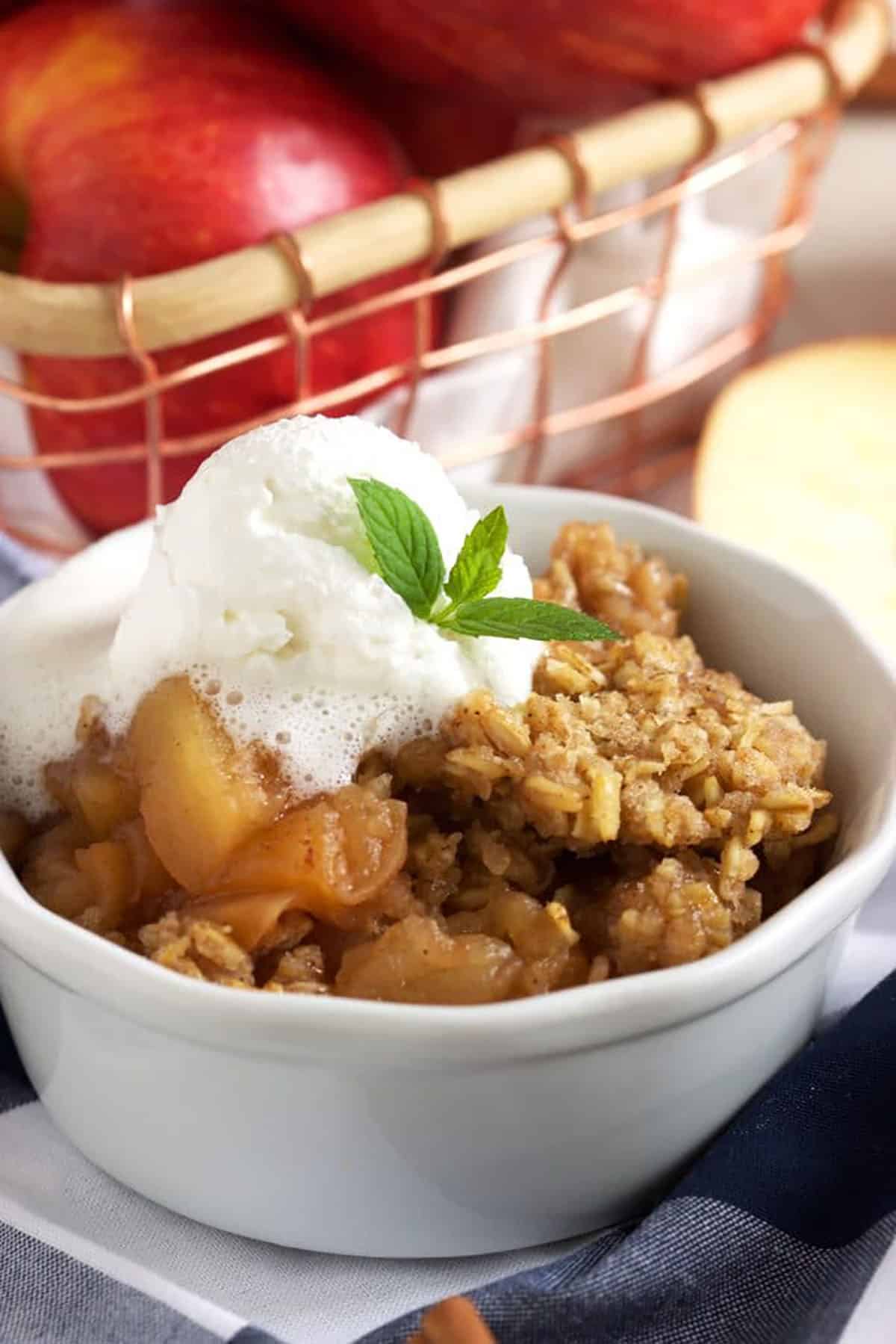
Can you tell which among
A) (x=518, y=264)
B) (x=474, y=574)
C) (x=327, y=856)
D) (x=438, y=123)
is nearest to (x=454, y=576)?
(x=474, y=574)

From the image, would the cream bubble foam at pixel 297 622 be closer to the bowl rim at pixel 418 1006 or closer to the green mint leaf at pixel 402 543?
the green mint leaf at pixel 402 543

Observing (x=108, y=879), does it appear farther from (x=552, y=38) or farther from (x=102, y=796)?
(x=552, y=38)

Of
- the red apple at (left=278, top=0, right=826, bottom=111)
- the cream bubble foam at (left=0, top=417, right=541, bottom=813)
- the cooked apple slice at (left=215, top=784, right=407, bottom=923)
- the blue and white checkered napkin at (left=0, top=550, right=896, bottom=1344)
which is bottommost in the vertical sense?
the blue and white checkered napkin at (left=0, top=550, right=896, bottom=1344)

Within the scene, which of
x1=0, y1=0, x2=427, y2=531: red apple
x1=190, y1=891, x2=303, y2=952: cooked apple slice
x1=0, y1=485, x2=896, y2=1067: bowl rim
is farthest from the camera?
x1=0, y1=0, x2=427, y2=531: red apple

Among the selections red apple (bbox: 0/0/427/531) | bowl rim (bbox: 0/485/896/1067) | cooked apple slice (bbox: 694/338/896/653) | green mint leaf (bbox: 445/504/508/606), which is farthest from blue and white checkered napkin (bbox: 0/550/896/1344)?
red apple (bbox: 0/0/427/531)

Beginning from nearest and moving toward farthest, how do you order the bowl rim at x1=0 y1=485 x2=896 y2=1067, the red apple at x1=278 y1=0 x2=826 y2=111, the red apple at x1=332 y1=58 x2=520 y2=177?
the bowl rim at x1=0 y1=485 x2=896 y2=1067, the red apple at x1=278 y1=0 x2=826 y2=111, the red apple at x1=332 y1=58 x2=520 y2=177

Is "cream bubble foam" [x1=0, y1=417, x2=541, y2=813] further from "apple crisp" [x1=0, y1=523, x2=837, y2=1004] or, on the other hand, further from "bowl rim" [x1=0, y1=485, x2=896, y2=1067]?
"bowl rim" [x1=0, y1=485, x2=896, y2=1067]

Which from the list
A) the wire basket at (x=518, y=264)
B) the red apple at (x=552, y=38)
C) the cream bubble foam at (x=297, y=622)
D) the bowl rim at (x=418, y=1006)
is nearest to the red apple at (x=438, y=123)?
the red apple at (x=552, y=38)
